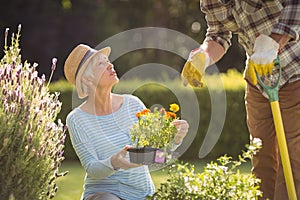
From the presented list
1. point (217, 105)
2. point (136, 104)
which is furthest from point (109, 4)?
point (136, 104)

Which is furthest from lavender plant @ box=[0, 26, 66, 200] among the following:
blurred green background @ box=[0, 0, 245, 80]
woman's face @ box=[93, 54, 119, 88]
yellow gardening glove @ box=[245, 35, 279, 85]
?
blurred green background @ box=[0, 0, 245, 80]

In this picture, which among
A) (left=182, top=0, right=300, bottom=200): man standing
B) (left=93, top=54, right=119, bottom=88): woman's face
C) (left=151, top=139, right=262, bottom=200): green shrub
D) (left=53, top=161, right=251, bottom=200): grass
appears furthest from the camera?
(left=53, top=161, right=251, bottom=200): grass

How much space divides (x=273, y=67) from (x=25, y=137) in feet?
3.83

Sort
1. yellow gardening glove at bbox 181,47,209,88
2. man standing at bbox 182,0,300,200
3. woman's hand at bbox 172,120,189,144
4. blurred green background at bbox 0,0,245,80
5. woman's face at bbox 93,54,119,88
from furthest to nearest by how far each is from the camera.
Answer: blurred green background at bbox 0,0,245,80 → woman's face at bbox 93,54,119,88 → yellow gardening glove at bbox 181,47,209,88 → man standing at bbox 182,0,300,200 → woman's hand at bbox 172,120,189,144

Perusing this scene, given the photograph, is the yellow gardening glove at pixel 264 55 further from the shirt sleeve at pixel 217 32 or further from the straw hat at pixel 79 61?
the straw hat at pixel 79 61

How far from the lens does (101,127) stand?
3.75 metres

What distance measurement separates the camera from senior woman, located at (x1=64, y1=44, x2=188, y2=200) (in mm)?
3664

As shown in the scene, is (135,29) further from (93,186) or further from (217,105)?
(93,186)

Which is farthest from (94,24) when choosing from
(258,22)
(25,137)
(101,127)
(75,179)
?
(25,137)

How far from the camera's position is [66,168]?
7590mm

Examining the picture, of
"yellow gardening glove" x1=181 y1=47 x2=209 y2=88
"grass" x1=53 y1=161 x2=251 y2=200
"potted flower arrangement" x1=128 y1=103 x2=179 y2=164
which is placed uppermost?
"yellow gardening glove" x1=181 y1=47 x2=209 y2=88

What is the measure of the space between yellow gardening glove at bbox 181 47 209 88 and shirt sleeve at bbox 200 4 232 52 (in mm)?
212

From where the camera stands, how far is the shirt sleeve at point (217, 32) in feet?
12.6

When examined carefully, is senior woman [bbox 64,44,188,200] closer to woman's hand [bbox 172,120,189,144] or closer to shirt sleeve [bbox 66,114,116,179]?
shirt sleeve [bbox 66,114,116,179]
